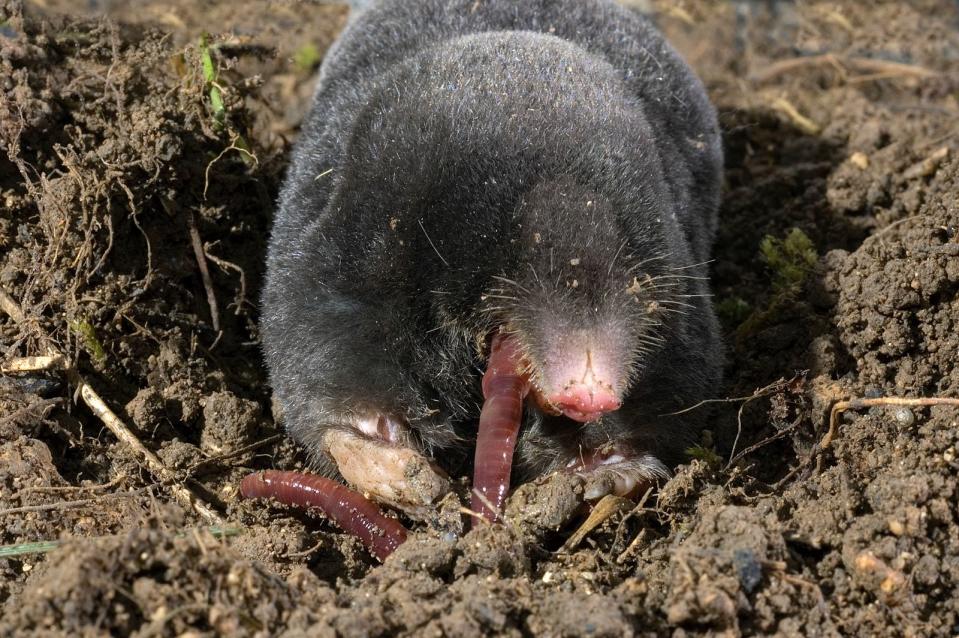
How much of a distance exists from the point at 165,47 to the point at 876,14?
4.28 metres

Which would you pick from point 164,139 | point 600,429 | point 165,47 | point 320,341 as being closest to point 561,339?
point 600,429

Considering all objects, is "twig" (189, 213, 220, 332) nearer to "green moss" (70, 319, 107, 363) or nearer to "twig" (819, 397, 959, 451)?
"green moss" (70, 319, 107, 363)

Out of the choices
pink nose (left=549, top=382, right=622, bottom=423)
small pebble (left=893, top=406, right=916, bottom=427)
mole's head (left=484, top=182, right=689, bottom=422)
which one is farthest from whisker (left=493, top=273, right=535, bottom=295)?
small pebble (left=893, top=406, right=916, bottom=427)

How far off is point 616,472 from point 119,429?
1459mm

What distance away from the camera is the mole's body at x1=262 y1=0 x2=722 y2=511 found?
2316 millimetres

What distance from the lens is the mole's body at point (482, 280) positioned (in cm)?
232

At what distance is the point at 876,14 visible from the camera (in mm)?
5676

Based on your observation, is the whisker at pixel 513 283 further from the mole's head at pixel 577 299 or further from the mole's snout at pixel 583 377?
the mole's snout at pixel 583 377

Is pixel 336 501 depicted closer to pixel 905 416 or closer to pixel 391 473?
pixel 391 473

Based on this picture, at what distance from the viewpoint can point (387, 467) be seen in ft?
8.07

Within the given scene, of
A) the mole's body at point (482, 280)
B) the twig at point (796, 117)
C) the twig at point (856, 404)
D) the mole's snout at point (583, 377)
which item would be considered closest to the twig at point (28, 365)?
the mole's body at point (482, 280)

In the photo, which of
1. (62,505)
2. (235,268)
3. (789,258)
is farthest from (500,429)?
(789,258)

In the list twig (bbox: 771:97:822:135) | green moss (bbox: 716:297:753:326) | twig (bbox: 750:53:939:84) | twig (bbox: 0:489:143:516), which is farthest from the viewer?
twig (bbox: 750:53:939:84)

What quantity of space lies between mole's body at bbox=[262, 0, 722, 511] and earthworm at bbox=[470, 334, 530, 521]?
0.09m
